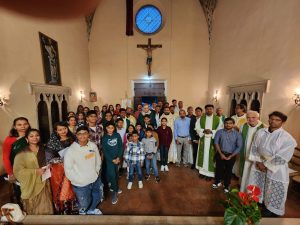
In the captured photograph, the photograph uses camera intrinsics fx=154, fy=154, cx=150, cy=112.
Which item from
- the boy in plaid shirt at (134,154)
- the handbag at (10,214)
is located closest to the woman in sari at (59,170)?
the handbag at (10,214)

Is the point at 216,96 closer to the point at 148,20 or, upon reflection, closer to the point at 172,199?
the point at 148,20

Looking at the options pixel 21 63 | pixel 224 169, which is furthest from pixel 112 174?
pixel 21 63

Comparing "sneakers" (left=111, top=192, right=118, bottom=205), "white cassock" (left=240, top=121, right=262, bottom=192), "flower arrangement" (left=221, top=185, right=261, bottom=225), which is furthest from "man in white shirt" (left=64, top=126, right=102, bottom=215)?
"white cassock" (left=240, top=121, right=262, bottom=192)

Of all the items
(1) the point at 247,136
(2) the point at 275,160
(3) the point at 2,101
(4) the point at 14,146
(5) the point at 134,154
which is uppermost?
(3) the point at 2,101

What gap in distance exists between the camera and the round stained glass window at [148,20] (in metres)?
8.41

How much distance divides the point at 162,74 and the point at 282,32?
5.41m

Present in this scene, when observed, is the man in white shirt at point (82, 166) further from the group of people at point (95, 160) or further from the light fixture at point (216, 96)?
the light fixture at point (216, 96)

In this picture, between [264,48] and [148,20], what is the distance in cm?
614

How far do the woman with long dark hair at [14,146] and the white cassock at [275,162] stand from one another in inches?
145

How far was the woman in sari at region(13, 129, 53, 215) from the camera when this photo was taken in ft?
6.39

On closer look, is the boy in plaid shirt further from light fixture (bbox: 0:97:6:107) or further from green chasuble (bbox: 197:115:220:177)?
light fixture (bbox: 0:97:6:107)

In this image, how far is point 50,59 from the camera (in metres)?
5.46

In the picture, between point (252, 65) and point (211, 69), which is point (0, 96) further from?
point (211, 69)

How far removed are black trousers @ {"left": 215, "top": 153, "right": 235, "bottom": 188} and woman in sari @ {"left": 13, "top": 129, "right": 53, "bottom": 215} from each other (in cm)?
313
